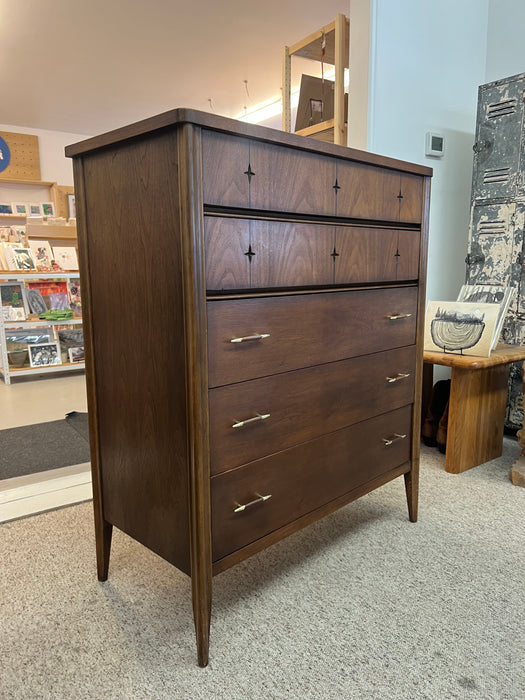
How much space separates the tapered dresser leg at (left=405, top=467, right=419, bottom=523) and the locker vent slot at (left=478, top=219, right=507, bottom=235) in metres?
1.45

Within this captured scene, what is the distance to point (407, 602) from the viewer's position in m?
1.41

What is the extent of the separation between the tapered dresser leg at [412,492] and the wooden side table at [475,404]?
0.53m

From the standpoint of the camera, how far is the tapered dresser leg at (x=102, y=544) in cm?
148

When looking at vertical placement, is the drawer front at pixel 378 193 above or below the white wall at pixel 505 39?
below

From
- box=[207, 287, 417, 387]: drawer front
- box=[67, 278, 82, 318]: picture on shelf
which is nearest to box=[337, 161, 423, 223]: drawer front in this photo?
box=[207, 287, 417, 387]: drawer front

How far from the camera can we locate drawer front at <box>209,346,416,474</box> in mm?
1175

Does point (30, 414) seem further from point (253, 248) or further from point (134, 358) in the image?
point (253, 248)

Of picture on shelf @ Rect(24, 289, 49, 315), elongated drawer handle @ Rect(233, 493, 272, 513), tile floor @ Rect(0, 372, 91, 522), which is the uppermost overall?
picture on shelf @ Rect(24, 289, 49, 315)

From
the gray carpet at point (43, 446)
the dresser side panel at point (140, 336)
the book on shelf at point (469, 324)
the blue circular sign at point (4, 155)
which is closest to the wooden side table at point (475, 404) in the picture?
the book on shelf at point (469, 324)

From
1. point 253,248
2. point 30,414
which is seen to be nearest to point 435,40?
point 253,248

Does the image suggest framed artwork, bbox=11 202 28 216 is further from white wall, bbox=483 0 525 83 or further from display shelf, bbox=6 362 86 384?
white wall, bbox=483 0 525 83

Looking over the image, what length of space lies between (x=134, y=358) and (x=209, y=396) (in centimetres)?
26

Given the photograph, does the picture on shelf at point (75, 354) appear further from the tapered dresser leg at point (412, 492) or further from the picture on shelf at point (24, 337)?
the tapered dresser leg at point (412, 492)

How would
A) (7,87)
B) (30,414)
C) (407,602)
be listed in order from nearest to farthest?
1. (407,602)
2. (30,414)
3. (7,87)
